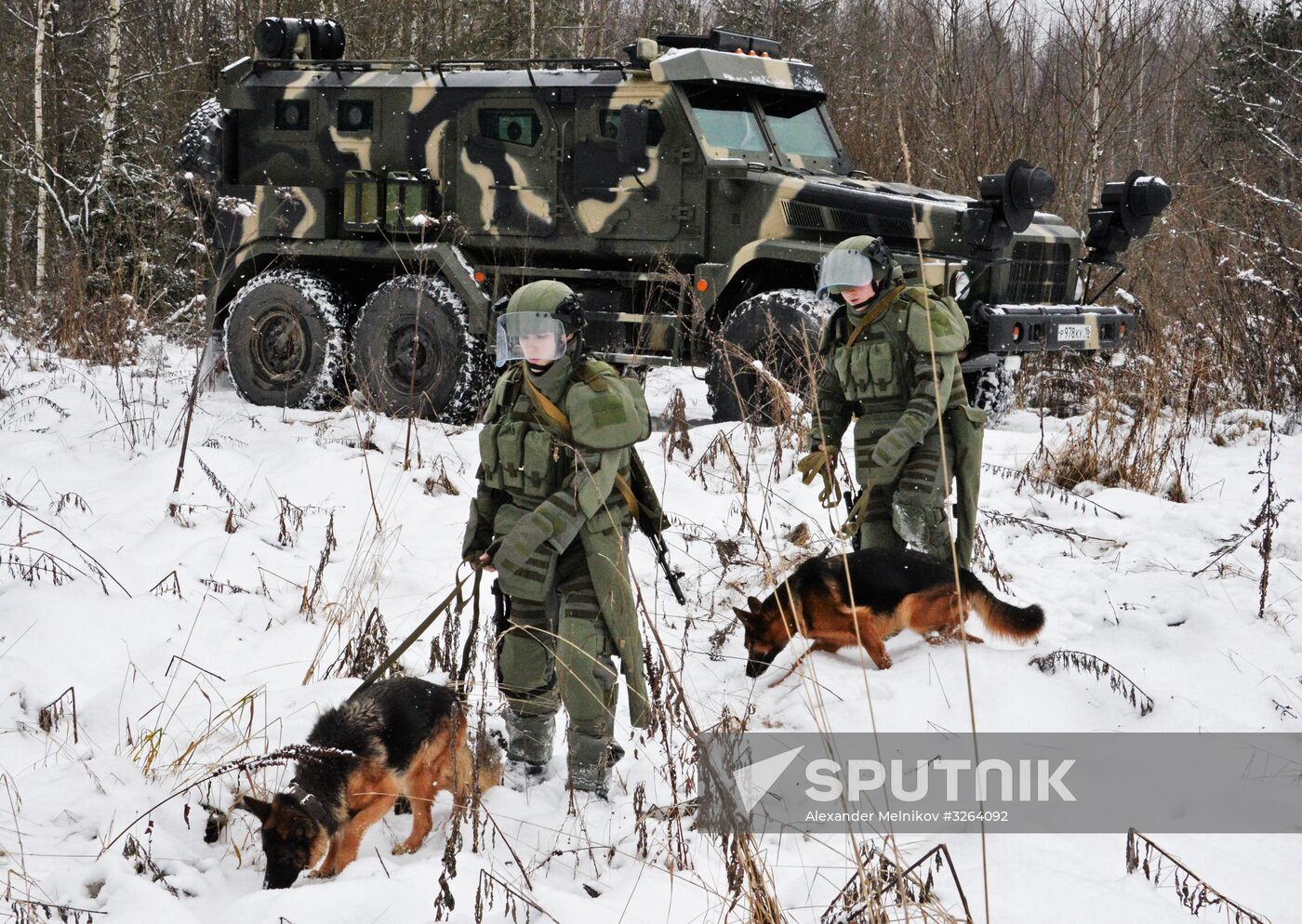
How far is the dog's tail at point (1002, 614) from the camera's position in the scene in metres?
4.16

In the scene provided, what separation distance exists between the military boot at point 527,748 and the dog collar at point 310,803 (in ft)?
2.47

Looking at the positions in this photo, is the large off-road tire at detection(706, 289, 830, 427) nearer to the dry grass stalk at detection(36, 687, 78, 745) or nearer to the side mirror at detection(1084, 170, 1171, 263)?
the side mirror at detection(1084, 170, 1171, 263)

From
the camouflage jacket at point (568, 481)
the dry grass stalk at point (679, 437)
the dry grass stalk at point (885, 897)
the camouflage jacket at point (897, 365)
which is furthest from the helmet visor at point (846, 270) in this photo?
the dry grass stalk at point (679, 437)

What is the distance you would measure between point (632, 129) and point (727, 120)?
752mm

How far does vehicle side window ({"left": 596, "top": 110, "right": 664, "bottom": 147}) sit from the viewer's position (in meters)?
7.84

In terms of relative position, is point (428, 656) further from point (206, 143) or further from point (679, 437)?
point (206, 143)

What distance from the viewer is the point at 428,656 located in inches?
Result: 171

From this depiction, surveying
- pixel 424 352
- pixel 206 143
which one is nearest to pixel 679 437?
pixel 424 352

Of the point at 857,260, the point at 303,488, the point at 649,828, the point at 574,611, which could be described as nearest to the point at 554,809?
the point at 649,828

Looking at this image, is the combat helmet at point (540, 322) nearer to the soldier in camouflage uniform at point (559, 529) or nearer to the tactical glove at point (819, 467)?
the soldier in camouflage uniform at point (559, 529)

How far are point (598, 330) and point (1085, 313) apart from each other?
3039 millimetres

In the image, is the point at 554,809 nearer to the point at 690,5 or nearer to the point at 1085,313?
the point at 1085,313

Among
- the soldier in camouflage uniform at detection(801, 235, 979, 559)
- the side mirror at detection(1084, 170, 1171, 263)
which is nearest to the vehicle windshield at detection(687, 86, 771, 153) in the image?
the side mirror at detection(1084, 170, 1171, 263)

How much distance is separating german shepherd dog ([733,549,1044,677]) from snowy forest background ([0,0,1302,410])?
118 inches
